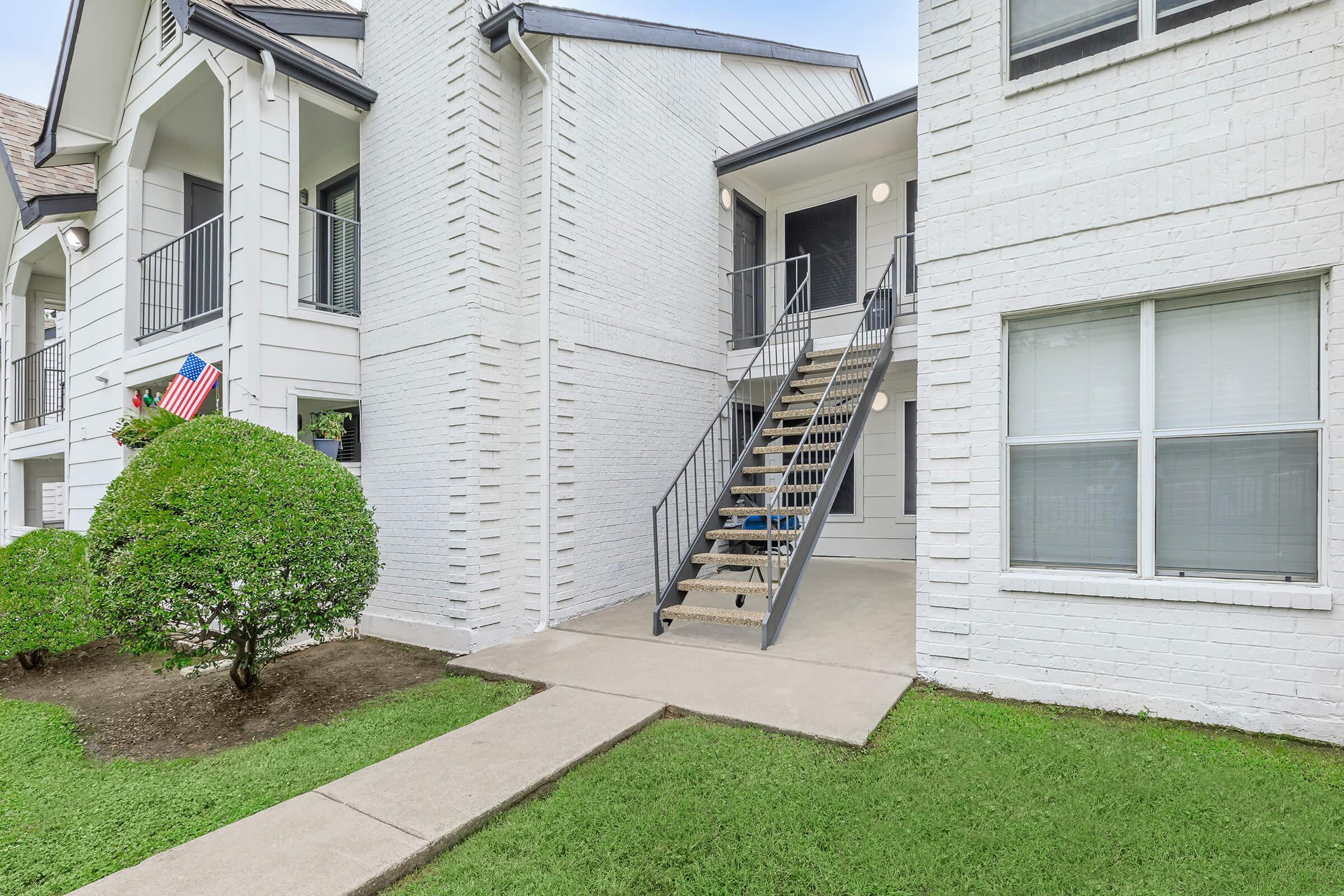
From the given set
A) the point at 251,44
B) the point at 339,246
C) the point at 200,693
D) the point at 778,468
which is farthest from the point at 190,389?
the point at 778,468

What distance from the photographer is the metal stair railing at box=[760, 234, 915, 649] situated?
5.30m

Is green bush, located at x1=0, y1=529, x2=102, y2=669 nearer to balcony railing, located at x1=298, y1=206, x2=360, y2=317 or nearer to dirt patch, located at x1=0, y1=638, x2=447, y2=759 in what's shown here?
dirt patch, located at x1=0, y1=638, x2=447, y2=759

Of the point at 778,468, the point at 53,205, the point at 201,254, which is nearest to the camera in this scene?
the point at 778,468

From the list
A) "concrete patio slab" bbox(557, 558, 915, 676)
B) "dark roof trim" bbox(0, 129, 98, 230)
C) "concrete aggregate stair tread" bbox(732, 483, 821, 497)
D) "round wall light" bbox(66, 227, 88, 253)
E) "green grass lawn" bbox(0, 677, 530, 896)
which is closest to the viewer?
"green grass lawn" bbox(0, 677, 530, 896)

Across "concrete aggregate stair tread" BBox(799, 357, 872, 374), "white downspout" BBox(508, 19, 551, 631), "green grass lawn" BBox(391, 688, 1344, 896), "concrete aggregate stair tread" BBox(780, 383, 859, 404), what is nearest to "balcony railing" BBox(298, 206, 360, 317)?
"white downspout" BBox(508, 19, 551, 631)

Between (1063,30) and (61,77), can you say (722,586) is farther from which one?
(61,77)

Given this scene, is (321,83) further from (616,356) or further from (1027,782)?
(1027,782)

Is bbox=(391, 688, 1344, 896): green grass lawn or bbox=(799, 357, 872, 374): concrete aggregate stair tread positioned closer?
bbox=(391, 688, 1344, 896): green grass lawn

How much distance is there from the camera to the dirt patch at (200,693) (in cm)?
404

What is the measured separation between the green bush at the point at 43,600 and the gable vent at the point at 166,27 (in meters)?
5.18

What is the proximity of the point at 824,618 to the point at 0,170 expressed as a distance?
1330cm

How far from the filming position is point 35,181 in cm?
858

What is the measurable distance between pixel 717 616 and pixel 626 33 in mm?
6029

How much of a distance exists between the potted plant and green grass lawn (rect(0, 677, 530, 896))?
251cm
